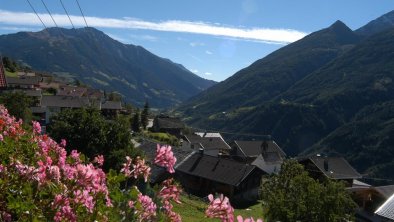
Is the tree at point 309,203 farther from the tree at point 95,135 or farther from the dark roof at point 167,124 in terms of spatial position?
the dark roof at point 167,124

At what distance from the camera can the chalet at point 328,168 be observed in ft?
233

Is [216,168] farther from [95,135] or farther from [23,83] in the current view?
[23,83]

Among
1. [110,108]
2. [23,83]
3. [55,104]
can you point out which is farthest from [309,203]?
[23,83]

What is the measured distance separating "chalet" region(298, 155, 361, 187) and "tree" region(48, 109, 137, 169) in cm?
4509

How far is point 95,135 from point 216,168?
1037 inches

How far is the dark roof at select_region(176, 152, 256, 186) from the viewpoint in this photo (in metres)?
52.8

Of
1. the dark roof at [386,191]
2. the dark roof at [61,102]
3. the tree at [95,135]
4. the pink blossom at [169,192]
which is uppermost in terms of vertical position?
the pink blossom at [169,192]

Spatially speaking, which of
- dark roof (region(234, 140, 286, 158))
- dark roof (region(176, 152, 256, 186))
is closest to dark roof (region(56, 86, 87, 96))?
dark roof (region(234, 140, 286, 158))

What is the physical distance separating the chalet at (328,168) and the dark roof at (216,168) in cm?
2025

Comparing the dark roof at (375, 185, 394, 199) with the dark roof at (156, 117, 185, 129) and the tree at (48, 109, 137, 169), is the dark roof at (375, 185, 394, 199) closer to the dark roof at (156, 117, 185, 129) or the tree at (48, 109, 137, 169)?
the tree at (48, 109, 137, 169)

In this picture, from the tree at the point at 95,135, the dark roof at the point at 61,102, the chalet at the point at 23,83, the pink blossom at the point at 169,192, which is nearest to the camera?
the pink blossom at the point at 169,192

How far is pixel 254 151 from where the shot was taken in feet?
310

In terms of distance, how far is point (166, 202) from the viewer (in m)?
4.89

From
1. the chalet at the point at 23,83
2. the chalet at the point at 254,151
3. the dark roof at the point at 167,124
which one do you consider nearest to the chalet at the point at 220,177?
the chalet at the point at 254,151
